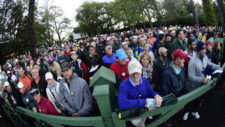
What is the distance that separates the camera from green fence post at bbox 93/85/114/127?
139cm

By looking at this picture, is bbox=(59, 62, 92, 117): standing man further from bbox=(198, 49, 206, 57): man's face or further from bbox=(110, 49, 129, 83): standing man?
bbox=(198, 49, 206, 57): man's face

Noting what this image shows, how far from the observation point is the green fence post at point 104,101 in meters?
1.39

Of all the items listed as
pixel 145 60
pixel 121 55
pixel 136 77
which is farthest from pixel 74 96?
pixel 145 60

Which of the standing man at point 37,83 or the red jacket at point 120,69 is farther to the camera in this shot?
the standing man at point 37,83

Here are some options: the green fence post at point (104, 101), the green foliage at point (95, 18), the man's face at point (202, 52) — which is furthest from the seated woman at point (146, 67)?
the green foliage at point (95, 18)

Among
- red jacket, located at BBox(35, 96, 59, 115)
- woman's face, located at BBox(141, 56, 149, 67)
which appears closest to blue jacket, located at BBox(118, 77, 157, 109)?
woman's face, located at BBox(141, 56, 149, 67)

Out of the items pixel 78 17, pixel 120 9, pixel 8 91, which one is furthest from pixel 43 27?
pixel 8 91

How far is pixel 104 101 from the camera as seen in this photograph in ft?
4.73

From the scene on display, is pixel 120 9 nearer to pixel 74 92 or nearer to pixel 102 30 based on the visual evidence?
pixel 102 30

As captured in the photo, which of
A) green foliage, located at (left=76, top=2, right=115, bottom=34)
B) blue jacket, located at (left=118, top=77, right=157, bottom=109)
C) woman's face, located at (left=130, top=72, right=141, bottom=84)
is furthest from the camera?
green foliage, located at (left=76, top=2, right=115, bottom=34)

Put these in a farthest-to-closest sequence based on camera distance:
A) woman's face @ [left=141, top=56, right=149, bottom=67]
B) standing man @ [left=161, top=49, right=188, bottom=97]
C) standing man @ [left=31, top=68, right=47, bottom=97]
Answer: standing man @ [left=31, top=68, right=47, bottom=97] < woman's face @ [left=141, top=56, right=149, bottom=67] < standing man @ [left=161, top=49, right=188, bottom=97]

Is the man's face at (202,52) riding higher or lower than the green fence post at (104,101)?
higher

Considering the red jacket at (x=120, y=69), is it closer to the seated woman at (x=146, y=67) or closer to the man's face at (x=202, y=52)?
the seated woman at (x=146, y=67)

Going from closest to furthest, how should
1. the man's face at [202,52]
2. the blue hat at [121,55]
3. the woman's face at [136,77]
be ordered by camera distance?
the woman's face at [136,77]
the man's face at [202,52]
the blue hat at [121,55]
